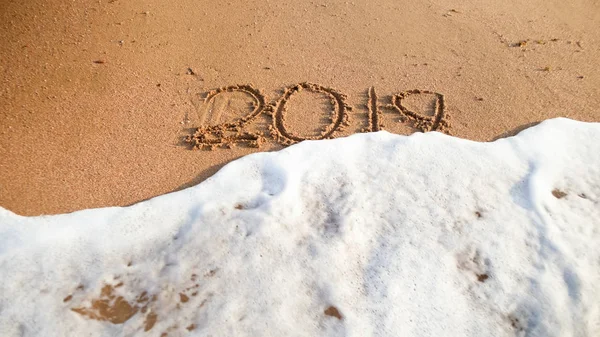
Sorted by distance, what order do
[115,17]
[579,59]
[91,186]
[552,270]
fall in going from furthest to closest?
[115,17]
[579,59]
[91,186]
[552,270]

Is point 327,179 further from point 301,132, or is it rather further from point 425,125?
point 425,125

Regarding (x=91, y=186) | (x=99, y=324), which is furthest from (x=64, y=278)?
(x=91, y=186)

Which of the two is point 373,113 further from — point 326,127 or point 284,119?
point 284,119

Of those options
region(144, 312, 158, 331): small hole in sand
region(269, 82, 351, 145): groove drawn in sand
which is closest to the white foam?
region(144, 312, 158, 331): small hole in sand

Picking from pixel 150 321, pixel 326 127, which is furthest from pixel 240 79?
pixel 150 321

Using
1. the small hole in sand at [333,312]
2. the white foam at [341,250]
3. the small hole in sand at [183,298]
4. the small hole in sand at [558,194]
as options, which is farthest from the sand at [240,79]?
the small hole in sand at [333,312]

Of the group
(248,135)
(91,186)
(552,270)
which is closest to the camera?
(552,270)
